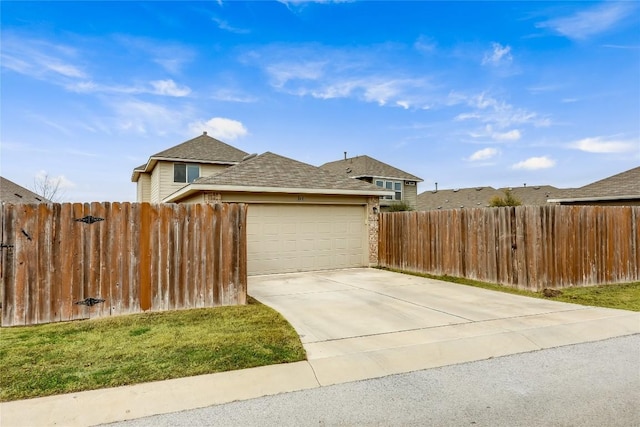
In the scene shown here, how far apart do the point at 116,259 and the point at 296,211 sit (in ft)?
22.0

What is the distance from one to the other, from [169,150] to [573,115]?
19231 mm

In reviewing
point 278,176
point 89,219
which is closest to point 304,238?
point 278,176

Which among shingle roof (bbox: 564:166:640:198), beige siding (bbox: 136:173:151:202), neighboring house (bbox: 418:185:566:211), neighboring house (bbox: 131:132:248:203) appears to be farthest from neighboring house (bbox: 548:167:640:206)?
beige siding (bbox: 136:173:151:202)

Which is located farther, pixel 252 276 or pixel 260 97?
pixel 260 97

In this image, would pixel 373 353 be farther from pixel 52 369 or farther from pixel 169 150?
pixel 169 150

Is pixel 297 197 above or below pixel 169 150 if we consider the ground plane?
below

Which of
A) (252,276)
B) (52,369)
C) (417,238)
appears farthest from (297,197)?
(52,369)

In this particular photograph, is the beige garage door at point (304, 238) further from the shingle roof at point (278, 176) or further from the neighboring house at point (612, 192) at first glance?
the neighboring house at point (612, 192)

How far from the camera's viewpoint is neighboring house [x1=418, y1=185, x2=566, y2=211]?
35.5m

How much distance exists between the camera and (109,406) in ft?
11.2

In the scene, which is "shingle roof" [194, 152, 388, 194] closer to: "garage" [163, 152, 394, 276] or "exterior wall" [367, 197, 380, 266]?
"garage" [163, 152, 394, 276]

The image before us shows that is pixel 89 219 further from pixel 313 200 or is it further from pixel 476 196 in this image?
pixel 476 196

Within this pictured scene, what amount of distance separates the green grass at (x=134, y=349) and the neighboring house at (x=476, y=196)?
109 feet

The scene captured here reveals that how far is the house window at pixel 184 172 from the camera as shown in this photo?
19.1 meters
